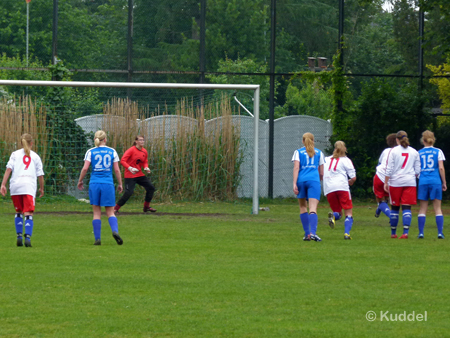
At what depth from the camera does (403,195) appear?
12102 mm

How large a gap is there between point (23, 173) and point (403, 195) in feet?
19.9

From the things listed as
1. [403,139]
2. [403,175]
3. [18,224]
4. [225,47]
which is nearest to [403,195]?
[403,175]

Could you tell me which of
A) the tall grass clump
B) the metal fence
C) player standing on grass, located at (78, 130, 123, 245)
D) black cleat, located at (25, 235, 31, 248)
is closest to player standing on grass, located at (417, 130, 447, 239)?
player standing on grass, located at (78, 130, 123, 245)

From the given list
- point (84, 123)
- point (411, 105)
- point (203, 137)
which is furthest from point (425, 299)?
point (411, 105)

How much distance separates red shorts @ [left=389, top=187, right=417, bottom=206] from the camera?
12.0 meters

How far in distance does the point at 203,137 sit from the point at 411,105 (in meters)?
7.11

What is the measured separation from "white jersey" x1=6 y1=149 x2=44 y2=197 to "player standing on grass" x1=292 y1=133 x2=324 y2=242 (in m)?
3.96

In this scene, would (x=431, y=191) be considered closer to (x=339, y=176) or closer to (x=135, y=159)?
(x=339, y=176)

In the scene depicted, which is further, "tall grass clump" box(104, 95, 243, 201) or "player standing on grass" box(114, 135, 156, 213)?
"tall grass clump" box(104, 95, 243, 201)

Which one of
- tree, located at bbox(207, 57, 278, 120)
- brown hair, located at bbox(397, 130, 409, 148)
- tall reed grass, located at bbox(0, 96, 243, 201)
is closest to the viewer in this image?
brown hair, located at bbox(397, 130, 409, 148)

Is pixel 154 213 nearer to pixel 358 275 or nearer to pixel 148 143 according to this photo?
pixel 148 143

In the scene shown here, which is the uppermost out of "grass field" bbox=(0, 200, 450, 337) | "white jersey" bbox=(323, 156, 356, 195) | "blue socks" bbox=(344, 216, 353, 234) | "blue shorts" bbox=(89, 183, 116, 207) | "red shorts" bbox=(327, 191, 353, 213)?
"white jersey" bbox=(323, 156, 356, 195)

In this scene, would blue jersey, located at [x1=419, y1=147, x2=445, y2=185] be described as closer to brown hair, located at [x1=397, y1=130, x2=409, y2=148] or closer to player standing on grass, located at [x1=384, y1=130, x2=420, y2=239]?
player standing on grass, located at [x1=384, y1=130, x2=420, y2=239]

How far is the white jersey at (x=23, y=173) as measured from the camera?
1080cm
